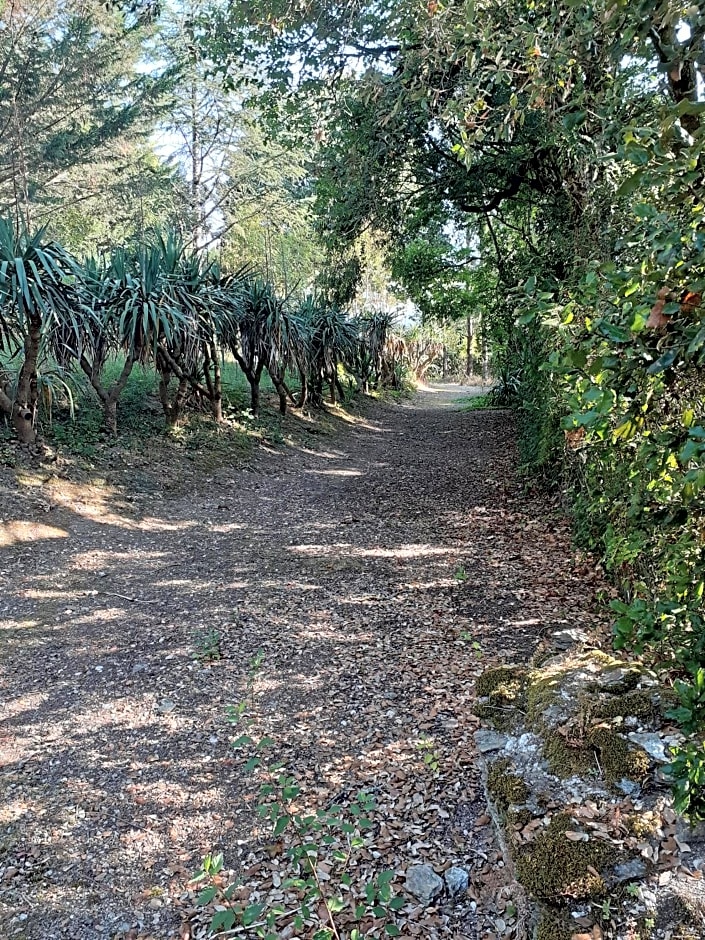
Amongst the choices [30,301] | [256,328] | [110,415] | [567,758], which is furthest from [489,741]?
[256,328]

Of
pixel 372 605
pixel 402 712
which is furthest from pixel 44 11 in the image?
pixel 402 712

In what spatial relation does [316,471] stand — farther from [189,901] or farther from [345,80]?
[189,901]

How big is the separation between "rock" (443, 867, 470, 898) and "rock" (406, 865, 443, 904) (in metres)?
0.03

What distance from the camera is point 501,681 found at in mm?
2824

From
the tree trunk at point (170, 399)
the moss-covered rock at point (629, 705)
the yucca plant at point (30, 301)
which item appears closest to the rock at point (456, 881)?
the moss-covered rock at point (629, 705)

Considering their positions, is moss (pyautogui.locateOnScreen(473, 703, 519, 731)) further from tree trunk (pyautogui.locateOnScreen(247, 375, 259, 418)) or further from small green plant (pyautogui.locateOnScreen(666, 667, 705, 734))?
tree trunk (pyautogui.locateOnScreen(247, 375, 259, 418))

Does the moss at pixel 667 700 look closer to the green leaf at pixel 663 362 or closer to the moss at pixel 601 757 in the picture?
the moss at pixel 601 757

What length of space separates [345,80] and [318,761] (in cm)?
617

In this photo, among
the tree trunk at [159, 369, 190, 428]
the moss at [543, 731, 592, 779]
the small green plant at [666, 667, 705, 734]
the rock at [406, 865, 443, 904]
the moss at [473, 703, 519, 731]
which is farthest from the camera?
the tree trunk at [159, 369, 190, 428]

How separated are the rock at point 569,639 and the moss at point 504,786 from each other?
0.89m

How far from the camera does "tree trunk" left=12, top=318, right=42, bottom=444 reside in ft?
18.0

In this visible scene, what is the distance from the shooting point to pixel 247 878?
6.50 feet

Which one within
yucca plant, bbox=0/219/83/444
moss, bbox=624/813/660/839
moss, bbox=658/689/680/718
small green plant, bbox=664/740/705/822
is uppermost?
yucca plant, bbox=0/219/83/444

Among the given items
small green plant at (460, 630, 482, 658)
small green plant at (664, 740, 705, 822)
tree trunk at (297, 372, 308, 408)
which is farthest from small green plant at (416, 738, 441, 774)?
tree trunk at (297, 372, 308, 408)
